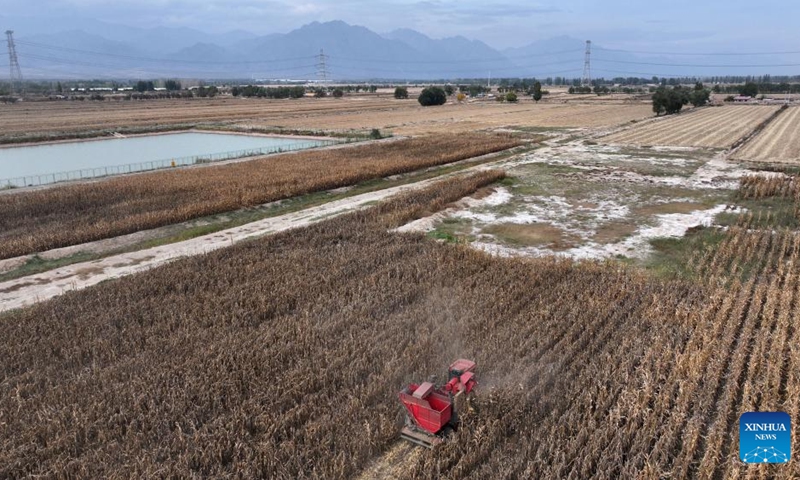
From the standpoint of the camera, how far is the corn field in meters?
7.73

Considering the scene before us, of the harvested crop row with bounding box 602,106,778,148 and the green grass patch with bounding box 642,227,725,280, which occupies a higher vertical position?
the harvested crop row with bounding box 602,106,778,148

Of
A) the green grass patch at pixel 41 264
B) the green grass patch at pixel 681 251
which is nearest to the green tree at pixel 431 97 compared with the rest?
the green grass patch at pixel 681 251

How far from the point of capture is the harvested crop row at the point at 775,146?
36500 millimetres

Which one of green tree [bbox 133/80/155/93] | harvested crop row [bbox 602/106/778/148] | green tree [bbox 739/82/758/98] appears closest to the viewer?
harvested crop row [bbox 602/106/778/148]

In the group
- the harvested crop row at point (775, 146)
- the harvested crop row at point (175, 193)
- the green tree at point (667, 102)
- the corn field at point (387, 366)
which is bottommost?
the corn field at point (387, 366)

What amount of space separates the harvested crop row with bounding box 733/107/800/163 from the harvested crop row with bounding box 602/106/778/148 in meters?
1.60

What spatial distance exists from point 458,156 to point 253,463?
31.1 m

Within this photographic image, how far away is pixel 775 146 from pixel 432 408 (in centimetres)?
4488

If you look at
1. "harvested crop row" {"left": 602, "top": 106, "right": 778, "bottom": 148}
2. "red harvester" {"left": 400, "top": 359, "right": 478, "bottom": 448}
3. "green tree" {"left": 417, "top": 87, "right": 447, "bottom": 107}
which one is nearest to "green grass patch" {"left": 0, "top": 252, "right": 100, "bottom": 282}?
"red harvester" {"left": 400, "top": 359, "right": 478, "bottom": 448}

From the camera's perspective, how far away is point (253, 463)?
24.6 ft

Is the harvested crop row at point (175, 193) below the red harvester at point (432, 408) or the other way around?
the other way around

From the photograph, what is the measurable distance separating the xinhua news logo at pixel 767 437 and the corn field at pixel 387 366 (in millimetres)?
3999

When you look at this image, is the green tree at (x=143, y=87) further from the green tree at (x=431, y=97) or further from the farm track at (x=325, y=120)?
the green tree at (x=431, y=97)

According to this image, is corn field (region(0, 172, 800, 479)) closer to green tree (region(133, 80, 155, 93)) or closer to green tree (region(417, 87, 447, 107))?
green tree (region(417, 87, 447, 107))
